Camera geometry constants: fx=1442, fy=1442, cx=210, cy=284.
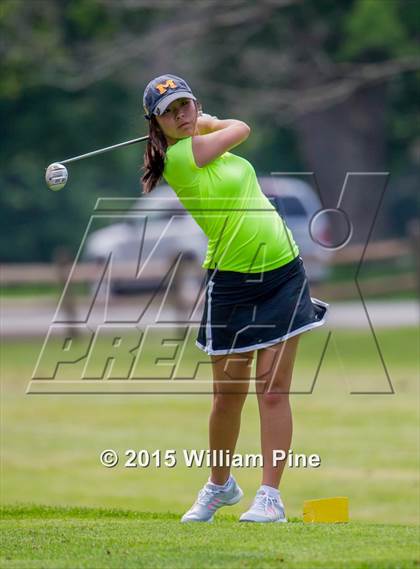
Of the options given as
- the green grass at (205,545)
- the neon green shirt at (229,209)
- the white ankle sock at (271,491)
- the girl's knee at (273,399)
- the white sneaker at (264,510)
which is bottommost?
the green grass at (205,545)

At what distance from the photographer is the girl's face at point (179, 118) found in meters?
6.42

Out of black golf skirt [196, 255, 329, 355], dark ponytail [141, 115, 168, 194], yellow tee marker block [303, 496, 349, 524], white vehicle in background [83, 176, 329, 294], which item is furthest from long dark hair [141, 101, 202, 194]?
white vehicle in background [83, 176, 329, 294]

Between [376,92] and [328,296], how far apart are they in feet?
32.0

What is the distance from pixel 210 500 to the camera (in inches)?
270

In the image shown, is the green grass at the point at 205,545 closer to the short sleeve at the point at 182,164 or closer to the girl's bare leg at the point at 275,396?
the girl's bare leg at the point at 275,396

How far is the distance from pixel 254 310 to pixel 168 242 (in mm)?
21286

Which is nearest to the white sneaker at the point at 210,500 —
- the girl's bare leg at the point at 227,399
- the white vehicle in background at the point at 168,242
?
the girl's bare leg at the point at 227,399

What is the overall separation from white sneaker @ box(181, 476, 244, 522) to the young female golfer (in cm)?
27

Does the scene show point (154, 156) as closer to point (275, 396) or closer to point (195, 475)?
point (275, 396)

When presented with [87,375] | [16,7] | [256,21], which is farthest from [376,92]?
[87,375]

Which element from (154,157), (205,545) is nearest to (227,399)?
(205,545)

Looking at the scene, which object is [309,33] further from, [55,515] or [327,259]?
[55,515]

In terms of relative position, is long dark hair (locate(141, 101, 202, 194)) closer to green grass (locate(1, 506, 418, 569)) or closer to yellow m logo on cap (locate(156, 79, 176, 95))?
yellow m logo on cap (locate(156, 79, 176, 95))

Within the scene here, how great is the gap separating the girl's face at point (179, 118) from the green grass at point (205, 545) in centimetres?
176
